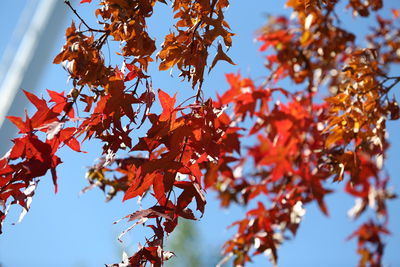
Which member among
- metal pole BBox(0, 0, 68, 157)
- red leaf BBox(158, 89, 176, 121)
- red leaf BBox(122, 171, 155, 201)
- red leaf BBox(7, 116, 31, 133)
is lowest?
red leaf BBox(122, 171, 155, 201)

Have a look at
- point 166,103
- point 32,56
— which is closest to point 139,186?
point 166,103

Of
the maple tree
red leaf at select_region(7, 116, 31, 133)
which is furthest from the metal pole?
red leaf at select_region(7, 116, 31, 133)

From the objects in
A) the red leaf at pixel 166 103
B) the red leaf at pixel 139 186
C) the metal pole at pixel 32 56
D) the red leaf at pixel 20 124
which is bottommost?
the red leaf at pixel 139 186

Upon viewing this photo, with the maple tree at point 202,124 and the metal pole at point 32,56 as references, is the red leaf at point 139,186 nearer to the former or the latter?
the maple tree at point 202,124

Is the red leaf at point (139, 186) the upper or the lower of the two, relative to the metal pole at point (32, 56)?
lower

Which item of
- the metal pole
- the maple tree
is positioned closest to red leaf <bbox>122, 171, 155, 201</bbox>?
the maple tree

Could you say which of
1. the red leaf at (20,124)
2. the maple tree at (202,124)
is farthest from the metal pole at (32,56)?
the red leaf at (20,124)

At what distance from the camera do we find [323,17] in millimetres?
1848

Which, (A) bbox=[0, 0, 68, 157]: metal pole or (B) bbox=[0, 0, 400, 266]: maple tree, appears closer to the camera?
(B) bbox=[0, 0, 400, 266]: maple tree

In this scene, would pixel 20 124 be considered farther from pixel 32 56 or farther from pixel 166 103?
pixel 32 56

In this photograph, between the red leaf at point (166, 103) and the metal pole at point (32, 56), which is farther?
the metal pole at point (32, 56)

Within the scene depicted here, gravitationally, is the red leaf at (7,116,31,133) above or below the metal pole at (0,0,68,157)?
below

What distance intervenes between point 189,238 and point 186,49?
522 cm

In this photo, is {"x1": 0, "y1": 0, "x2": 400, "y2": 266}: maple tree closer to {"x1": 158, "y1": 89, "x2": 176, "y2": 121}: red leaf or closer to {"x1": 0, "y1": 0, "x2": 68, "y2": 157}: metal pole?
{"x1": 158, "y1": 89, "x2": 176, "y2": 121}: red leaf
